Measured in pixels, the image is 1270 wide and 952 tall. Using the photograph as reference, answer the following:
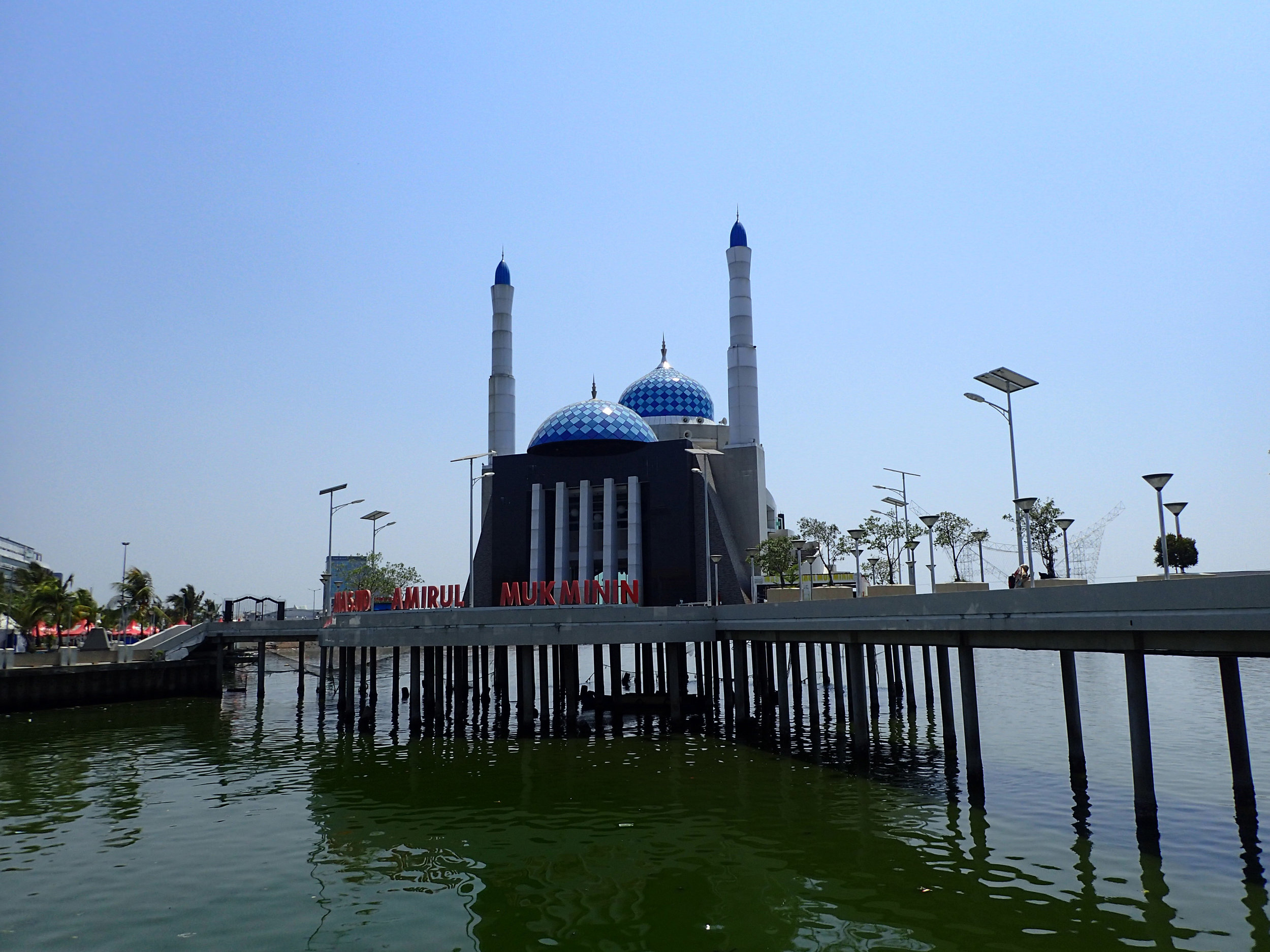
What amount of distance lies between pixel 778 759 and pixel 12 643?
3036 inches

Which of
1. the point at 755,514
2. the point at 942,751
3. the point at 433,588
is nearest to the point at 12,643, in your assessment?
the point at 433,588

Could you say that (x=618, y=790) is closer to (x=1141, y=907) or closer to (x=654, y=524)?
(x=1141, y=907)

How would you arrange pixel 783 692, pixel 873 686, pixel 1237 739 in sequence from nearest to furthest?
pixel 1237 739
pixel 783 692
pixel 873 686

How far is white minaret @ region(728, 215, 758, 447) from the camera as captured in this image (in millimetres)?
84625

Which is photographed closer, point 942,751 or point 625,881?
point 625,881

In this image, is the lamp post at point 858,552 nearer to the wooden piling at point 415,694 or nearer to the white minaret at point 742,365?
the wooden piling at point 415,694

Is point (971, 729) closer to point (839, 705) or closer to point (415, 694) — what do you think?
point (839, 705)

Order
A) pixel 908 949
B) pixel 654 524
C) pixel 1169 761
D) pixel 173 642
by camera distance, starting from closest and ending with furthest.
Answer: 1. pixel 908 949
2. pixel 1169 761
3. pixel 173 642
4. pixel 654 524

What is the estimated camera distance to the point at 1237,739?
63.4 ft

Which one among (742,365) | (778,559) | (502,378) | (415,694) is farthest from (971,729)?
(502,378)

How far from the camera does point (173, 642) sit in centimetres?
6362

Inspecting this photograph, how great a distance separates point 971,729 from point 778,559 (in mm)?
44210

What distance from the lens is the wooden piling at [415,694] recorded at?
1710 inches

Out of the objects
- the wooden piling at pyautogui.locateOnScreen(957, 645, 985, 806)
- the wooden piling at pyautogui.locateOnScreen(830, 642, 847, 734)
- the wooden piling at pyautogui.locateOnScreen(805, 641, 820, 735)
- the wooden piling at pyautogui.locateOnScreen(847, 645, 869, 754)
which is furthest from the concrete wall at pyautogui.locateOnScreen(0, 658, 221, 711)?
the wooden piling at pyautogui.locateOnScreen(957, 645, 985, 806)
